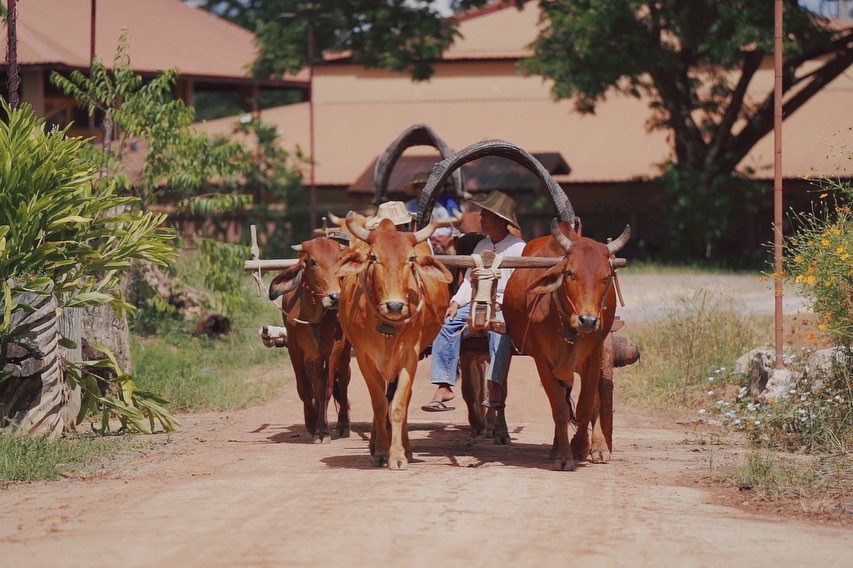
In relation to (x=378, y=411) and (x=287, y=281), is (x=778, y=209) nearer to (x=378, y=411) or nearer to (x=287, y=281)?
(x=287, y=281)

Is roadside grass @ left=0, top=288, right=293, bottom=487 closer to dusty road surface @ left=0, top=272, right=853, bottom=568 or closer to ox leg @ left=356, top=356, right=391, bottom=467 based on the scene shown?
dusty road surface @ left=0, top=272, right=853, bottom=568

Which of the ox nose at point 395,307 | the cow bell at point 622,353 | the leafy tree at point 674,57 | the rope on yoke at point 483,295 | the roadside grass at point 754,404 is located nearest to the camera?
the roadside grass at point 754,404

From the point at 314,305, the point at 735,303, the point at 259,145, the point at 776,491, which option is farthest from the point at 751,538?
the point at 259,145

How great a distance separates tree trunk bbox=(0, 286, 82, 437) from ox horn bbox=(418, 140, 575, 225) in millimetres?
3084

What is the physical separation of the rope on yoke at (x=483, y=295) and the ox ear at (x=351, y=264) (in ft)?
2.98

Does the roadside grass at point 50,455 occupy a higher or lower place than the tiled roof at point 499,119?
lower

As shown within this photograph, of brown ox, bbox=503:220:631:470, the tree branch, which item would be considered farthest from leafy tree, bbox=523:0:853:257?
brown ox, bbox=503:220:631:470

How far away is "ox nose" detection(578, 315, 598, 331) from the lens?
941cm

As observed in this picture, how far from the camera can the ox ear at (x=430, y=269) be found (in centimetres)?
977

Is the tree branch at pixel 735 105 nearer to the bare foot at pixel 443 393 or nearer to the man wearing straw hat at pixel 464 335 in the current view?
the man wearing straw hat at pixel 464 335

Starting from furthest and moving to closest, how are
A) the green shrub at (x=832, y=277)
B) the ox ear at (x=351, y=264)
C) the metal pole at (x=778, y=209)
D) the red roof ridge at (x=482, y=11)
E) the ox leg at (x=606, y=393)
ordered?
the red roof ridge at (x=482, y=11) → the metal pole at (x=778, y=209) → the green shrub at (x=832, y=277) → the ox leg at (x=606, y=393) → the ox ear at (x=351, y=264)

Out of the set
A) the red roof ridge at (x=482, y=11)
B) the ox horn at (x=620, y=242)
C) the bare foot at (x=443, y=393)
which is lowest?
the bare foot at (x=443, y=393)

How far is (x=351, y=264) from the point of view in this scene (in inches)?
383

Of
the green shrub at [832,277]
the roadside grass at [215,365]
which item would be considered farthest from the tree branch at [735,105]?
the green shrub at [832,277]
